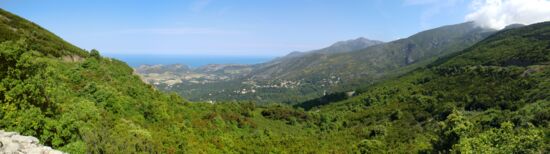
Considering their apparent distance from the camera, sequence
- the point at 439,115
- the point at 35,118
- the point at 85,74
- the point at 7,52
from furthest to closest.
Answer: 1. the point at 439,115
2. the point at 85,74
3. the point at 7,52
4. the point at 35,118

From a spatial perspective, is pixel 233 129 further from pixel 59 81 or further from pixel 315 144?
pixel 59 81

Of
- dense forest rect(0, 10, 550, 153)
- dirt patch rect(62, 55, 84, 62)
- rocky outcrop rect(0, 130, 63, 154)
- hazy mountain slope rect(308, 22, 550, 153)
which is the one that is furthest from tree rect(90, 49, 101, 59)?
rocky outcrop rect(0, 130, 63, 154)

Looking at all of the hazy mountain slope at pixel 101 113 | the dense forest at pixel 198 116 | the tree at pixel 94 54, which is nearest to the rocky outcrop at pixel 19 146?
the hazy mountain slope at pixel 101 113

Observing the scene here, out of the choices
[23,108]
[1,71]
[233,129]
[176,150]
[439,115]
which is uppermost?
[1,71]

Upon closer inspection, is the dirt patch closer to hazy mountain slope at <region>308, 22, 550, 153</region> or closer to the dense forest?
the dense forest

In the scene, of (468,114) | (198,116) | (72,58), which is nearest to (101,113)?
(198,116)

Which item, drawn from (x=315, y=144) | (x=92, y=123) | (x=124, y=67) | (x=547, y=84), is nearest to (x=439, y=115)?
(x=547, y=84)

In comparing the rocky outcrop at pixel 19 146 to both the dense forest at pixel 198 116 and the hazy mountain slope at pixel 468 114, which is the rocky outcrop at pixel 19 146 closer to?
the dense forest at pixel 198 116
